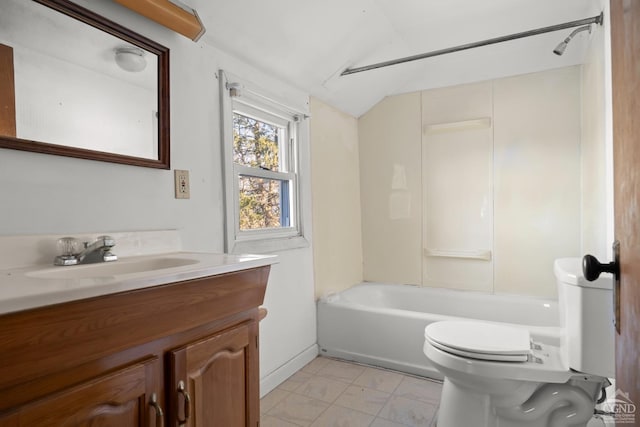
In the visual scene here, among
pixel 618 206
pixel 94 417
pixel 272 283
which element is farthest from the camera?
pixel 272 283

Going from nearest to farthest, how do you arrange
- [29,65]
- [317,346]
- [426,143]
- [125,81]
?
[29,65]
[125,81]
[317,346]
[426,143]

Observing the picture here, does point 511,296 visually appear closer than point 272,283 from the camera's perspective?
No

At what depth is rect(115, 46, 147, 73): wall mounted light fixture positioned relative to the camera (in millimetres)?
1374

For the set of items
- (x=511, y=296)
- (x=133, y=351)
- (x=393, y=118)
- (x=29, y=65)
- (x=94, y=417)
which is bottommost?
(x=511, y=296)

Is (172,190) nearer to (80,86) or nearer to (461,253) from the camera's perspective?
(80,86)

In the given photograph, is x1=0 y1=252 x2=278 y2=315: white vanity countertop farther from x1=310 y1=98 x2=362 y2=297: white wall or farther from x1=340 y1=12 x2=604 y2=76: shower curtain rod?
x1=340 y1=12 x2=604 y2=76: shower curtain rod

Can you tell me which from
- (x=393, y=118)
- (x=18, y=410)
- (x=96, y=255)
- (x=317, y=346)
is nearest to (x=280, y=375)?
(x=317, y=346)

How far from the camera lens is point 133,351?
0.87m

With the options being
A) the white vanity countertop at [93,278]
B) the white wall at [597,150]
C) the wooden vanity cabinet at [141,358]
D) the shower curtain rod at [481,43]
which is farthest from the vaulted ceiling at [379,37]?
the wooden vanity cabinet at [141,358]

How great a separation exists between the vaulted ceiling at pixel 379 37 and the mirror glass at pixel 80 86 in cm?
44

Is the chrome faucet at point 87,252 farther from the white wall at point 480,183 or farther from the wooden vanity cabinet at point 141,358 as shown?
the white wall at point 480,183

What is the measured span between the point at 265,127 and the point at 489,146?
1765 millimetres

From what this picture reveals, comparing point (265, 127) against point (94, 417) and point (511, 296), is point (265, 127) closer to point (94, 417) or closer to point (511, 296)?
point (94, 417)

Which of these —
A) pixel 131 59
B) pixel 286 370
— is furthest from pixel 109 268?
pixel 286 370
